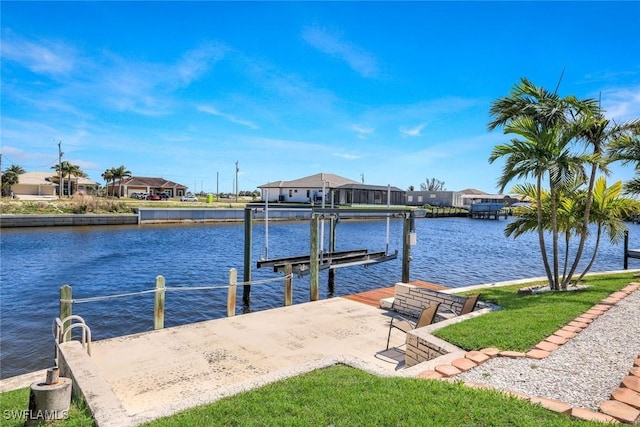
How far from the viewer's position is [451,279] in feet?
60.2

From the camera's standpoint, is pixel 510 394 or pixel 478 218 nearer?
pixel 510 394

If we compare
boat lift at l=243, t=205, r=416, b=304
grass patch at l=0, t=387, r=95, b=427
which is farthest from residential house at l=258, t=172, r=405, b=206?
grass patch at l=0, t=387, r=95, b=427

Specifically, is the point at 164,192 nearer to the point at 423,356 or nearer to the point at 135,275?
the point at 135,275

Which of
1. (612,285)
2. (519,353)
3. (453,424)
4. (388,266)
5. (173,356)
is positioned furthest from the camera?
(388,266)

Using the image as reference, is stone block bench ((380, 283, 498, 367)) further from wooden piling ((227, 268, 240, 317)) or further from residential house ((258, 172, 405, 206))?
residential house ((258, 172, 405, 206))

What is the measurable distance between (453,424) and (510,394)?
3.38 feet

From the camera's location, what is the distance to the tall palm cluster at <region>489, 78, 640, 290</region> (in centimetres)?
943

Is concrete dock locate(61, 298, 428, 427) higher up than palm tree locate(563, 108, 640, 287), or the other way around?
palm tree locate(563, 108, 640, 287)

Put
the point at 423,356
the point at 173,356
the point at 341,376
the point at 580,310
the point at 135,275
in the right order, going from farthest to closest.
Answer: the point at 135,275 < the point at 580,310 < the point at 173,356 < the point at 423,356 < the point at 341,376

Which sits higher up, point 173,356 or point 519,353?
point 519,353

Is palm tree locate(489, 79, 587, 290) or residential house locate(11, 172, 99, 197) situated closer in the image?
palm tree locate(489, 79, 587, 290)

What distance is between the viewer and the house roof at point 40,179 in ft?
213

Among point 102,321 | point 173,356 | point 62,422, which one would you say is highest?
point 62,422

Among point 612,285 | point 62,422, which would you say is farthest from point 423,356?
point 612,285
